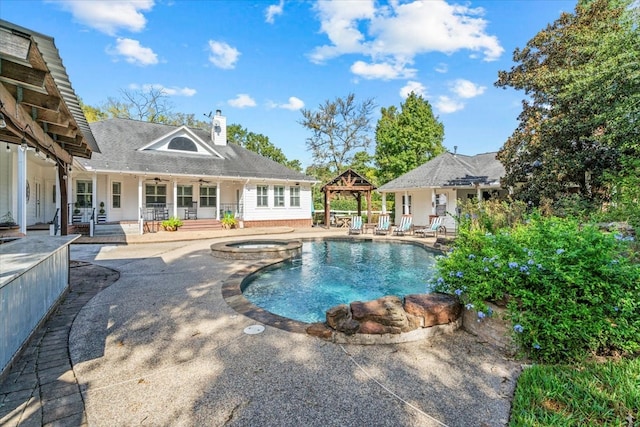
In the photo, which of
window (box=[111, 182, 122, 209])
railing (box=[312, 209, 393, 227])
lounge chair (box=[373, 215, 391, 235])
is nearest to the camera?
lounge chair (box=[373, 215, 391, 235])

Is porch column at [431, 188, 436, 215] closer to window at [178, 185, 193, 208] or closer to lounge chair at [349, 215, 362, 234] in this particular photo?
lounge chair at [349, 215, 362, 234]

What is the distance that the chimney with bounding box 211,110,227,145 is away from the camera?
828 inches

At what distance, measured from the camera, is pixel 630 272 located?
9.51 feet

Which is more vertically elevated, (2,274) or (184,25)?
(184,25)

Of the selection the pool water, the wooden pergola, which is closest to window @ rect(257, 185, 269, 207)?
the wooden pergola

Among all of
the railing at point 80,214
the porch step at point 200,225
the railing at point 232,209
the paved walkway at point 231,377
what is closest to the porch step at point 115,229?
the railing at point 80,214

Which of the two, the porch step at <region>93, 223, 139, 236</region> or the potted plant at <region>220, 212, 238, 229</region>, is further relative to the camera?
the potted plant at <region>220, 212, 238, 229</region>

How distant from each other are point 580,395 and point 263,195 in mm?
18676

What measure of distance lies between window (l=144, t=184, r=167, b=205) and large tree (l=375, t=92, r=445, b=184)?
870 inches

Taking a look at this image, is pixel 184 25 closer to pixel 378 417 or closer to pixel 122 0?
pixel 122 0

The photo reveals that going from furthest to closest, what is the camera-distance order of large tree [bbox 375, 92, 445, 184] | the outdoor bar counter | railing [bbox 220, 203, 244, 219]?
1. large tree [bbox 375, 92, 445, 184]
2. railing [bbox 220, 203, 244, 219]
3. the outdoor bar counter

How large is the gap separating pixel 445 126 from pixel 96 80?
3556cm

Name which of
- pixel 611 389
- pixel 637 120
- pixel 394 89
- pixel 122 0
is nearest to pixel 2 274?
pixel 611 389

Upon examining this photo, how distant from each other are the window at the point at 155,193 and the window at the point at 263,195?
5567 millimetres
